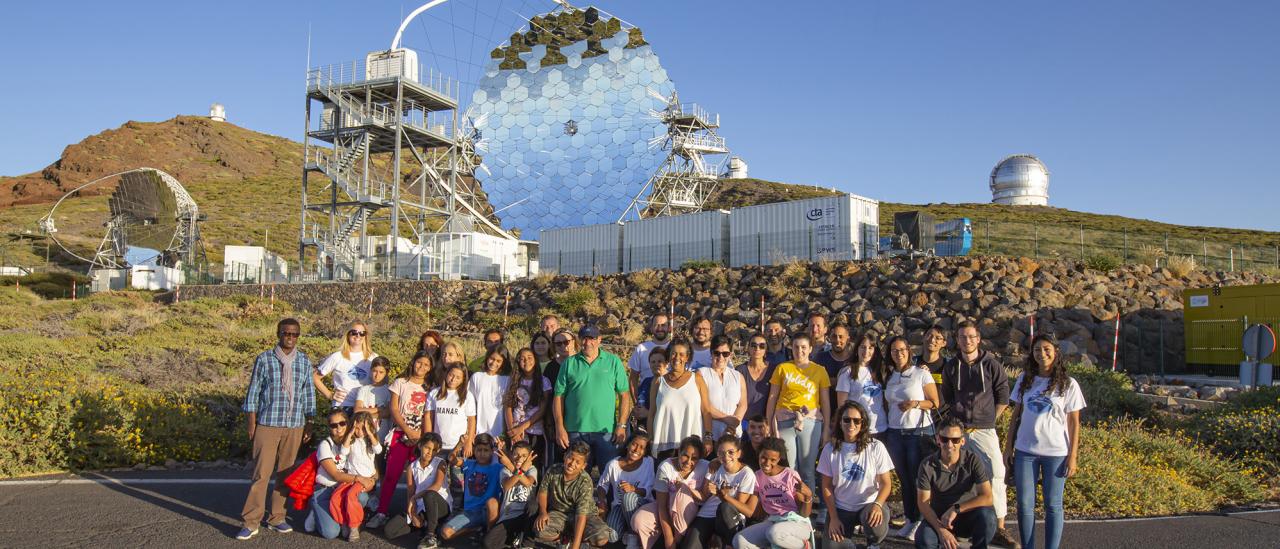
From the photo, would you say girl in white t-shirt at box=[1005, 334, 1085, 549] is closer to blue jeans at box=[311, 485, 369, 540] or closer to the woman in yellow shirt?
the woman in yellow shirt

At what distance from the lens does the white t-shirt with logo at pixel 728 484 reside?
643cm

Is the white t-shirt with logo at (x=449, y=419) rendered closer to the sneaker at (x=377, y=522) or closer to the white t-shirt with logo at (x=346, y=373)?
the sneaker at (x=377, y=522)

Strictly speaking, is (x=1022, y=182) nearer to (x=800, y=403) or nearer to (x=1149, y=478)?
(x=1149, y=478)

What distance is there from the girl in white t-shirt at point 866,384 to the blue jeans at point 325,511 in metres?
3.97

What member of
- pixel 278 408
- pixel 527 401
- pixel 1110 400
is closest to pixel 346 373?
pixel 278 408

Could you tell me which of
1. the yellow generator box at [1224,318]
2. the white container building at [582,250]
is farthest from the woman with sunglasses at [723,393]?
the white container building at [582,250]

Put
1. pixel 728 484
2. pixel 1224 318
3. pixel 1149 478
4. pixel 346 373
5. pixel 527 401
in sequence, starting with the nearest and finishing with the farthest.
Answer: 1. pixel 728 484
2. pixel 527 401
3. pixel 346 373
4. pixel 1149 478
5. pixel 1224 318

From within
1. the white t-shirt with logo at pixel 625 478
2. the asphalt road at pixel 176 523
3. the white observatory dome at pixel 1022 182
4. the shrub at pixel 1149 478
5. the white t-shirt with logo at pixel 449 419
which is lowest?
the asphalt road at pixel 176 523

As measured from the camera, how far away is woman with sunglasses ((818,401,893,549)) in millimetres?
6449

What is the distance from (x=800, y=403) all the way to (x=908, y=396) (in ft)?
2.73

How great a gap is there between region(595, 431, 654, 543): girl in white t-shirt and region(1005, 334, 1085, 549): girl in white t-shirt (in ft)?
8.86

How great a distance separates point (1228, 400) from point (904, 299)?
7.30m

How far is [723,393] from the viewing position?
735cm

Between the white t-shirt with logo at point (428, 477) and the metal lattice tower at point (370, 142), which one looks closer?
the white t-shirt with logo at point (428, 477)
